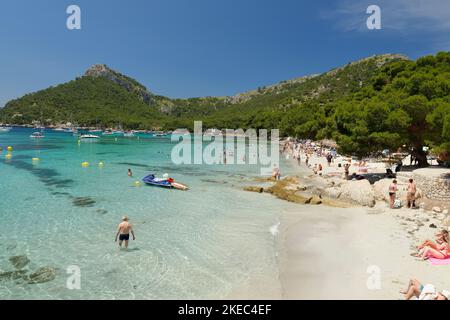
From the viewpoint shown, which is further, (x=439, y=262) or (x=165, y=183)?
(x=165, y=183)

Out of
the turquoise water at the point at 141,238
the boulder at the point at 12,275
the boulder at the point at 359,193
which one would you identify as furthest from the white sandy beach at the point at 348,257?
the boulder at the point at 12,275

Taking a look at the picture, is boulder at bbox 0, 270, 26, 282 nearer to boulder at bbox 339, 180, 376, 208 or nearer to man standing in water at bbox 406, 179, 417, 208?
boulder at bbox 339, 180, 376, 208

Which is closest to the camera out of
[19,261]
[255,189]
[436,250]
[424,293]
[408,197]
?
[424,293]

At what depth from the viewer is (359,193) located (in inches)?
848

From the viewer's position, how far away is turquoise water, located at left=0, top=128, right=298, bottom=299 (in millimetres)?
10867

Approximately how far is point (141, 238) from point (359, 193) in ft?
46.7

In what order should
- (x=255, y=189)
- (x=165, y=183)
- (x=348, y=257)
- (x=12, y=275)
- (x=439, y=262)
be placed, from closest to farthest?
1. (x=439, y=262)
2. (x=12, y=275)
3. (x=348, y=257)
4. (x=255, y=189)
5. (x=165, y=183)

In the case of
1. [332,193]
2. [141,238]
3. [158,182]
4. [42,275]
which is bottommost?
[42,275]

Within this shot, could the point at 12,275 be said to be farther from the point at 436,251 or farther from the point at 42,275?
the point at 436,251

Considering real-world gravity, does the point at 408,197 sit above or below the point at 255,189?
above

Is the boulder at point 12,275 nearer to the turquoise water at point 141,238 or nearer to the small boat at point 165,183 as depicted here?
the turquoise water at point 141,238

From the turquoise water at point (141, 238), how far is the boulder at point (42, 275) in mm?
248

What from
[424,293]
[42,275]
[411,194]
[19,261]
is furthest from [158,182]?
[424,293]

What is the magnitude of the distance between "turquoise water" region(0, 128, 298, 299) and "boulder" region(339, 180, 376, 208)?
4311 millimetres
